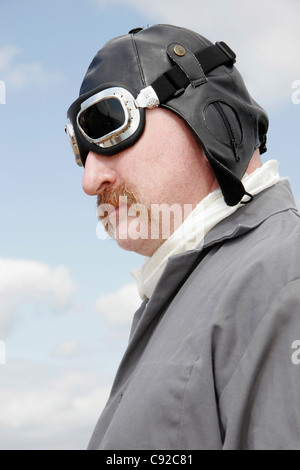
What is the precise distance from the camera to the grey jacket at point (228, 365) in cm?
204

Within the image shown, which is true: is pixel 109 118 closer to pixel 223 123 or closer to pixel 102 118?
pixel 102 118

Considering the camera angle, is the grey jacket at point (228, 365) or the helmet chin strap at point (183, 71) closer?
the grey jacket at point (228, 365)

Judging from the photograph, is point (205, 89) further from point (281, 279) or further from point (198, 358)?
point (198, 358)

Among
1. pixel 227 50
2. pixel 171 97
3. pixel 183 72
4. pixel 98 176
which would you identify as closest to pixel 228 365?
pixel 98 176

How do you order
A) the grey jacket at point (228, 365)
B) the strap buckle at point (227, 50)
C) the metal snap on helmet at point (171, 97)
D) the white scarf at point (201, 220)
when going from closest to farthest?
the grey jacket at point (228, 365) < the white scarf at point (201, 220) < the metal snap on helmet at point (171, 97) < the strap buckle at point (227, 50)

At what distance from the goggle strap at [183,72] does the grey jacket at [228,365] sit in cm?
87

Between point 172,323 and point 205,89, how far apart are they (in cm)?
120

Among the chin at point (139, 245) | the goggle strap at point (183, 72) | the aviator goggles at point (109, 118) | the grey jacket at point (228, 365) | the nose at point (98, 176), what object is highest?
the goggle strap at point (183, 72)

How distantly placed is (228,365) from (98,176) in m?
1.22

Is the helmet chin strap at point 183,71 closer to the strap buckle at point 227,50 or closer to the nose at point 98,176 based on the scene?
the strap buckle at point 227,50

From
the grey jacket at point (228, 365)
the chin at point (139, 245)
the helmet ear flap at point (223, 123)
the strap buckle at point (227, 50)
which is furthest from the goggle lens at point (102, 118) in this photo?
the grey jacket at point (228, 365)

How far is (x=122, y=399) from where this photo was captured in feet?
7.97

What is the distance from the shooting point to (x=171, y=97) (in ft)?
9.64
